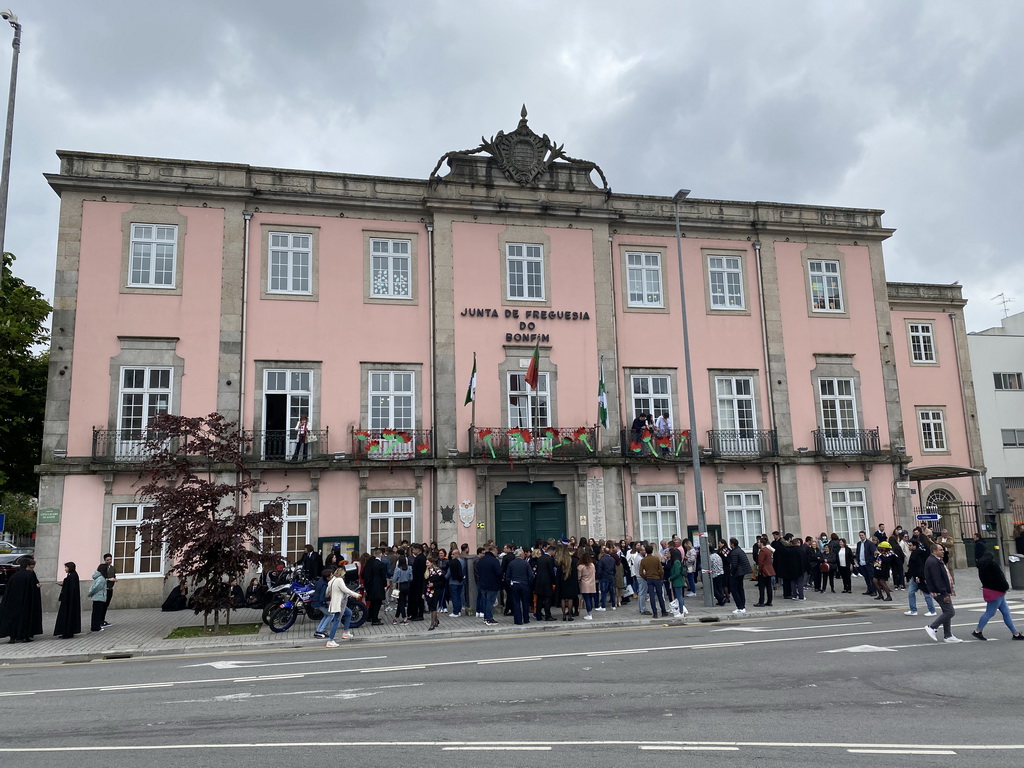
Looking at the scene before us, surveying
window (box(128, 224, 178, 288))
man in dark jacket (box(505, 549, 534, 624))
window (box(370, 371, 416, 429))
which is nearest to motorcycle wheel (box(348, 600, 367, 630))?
man in dark jacket (box(505, 549, 534, 624))

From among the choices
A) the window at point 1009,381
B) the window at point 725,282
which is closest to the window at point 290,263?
the window at point 725,282

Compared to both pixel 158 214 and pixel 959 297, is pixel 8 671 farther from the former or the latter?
pixel 959 297

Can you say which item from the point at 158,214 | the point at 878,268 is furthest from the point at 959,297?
the point at 158,214

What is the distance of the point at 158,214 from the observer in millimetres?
23219

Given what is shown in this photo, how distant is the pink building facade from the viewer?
73.6 ft

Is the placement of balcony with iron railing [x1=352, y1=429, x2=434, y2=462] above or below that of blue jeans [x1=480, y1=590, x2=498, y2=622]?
above

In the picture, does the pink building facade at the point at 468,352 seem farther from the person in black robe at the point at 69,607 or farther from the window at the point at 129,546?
the person in black robe at the point at 69,607

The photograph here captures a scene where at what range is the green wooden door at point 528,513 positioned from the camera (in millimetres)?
23906

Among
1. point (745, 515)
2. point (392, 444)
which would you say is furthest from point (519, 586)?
point (745, 515)

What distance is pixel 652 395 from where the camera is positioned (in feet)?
84.9

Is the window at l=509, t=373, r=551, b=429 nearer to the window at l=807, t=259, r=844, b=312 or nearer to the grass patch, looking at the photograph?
the grass patch

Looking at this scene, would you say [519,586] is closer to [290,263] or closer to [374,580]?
[374,580]

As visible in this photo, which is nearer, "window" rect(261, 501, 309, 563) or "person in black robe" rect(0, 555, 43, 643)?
"person in black robe" rect(0, 555, 43, 643)

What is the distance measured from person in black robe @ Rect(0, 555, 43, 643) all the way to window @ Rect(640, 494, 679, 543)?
1616 cm
